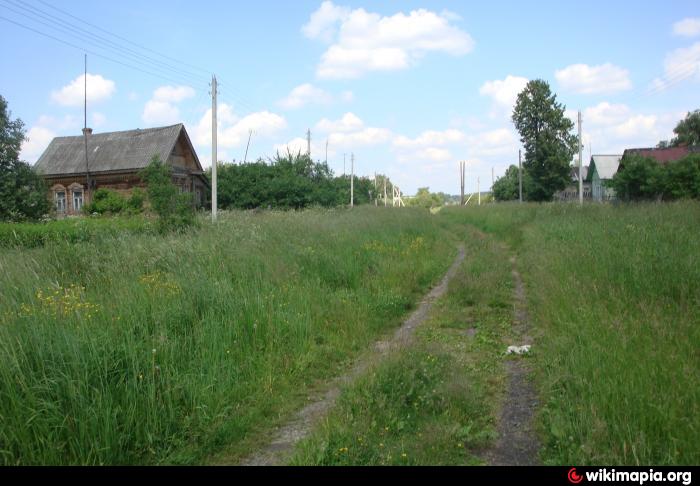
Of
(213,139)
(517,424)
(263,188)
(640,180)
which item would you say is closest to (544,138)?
(640,180)

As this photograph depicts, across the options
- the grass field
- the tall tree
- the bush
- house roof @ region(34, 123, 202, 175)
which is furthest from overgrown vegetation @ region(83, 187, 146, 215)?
the tall tree

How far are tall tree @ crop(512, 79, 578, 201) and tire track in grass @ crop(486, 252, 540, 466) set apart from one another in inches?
1526

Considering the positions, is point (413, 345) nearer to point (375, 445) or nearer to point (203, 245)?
point (375, 445)

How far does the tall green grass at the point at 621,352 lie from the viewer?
312cm

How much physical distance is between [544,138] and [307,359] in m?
40.0

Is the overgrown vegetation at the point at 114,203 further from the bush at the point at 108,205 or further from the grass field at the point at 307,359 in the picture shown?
the grass field at the point at 307,359

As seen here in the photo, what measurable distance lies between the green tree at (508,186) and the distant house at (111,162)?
40.7 meters

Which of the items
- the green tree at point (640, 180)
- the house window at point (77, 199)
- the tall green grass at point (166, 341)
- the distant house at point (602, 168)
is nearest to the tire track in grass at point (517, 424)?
the tall green grass at point (166, 341)

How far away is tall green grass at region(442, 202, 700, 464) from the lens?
10.2 feet

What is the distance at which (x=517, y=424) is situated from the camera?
12.8ft

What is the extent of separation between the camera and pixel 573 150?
133 ft
